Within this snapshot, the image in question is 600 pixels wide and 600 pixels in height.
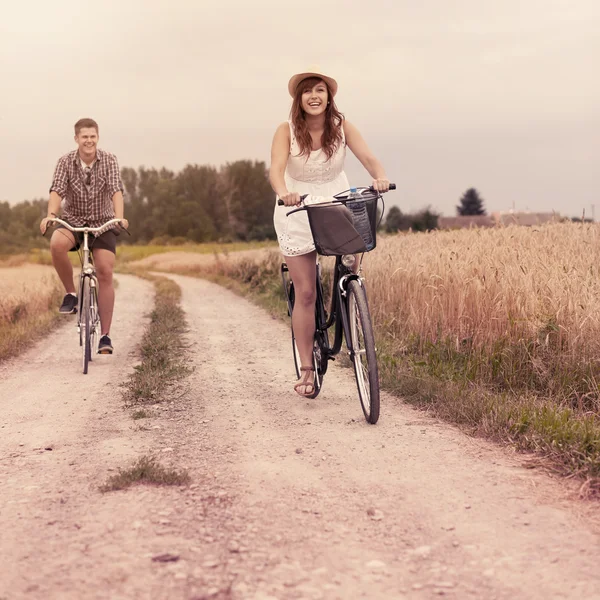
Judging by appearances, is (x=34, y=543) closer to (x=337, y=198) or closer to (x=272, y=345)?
(x=337, y=198)

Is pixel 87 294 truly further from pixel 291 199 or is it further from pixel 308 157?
pixel 291 199

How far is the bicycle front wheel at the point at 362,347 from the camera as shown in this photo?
4629mm

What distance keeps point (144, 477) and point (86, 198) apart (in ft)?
15.1

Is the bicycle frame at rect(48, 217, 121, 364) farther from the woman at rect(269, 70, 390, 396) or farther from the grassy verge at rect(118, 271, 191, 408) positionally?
the woman at rect(269, 70, 390, 396)

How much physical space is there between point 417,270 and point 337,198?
12.5ft

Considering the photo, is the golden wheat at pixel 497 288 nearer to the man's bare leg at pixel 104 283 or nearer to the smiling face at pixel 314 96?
the smiling face at pixel 314 96

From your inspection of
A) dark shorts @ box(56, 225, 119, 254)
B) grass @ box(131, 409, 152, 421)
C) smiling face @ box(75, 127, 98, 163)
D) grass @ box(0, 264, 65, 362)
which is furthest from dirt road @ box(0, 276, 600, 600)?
grass @ box(0, 264, 65, 362)

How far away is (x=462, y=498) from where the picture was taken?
11.3 ft

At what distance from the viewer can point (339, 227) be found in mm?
4664

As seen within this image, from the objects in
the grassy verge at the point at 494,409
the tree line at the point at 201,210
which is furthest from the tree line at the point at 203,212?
the grassy verge at the point at 494,409

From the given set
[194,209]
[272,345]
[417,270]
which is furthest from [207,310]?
[194,209]

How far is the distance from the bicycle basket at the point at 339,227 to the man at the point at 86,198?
3348 millimetres

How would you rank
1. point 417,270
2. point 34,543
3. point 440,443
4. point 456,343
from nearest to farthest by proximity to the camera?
point 34,543, point 440,443, point 456,343, point 417,270

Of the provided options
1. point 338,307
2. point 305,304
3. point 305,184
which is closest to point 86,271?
point 305,304
